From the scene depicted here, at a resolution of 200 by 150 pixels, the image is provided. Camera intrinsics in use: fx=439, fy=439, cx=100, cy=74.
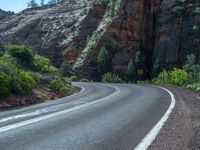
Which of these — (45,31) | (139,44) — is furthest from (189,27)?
(45,31)

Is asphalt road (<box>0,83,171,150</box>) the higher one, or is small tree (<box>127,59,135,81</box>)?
asphalt road (<box>0,83,171,150</box>)

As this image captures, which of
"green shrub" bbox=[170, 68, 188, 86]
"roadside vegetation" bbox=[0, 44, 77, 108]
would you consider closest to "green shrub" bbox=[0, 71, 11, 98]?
"roadside vegetation" bbox=[0, 44, 77, 108]

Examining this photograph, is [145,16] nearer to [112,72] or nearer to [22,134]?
[112,72]

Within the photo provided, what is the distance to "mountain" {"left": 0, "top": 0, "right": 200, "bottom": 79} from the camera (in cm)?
6788

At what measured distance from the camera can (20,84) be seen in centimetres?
2189

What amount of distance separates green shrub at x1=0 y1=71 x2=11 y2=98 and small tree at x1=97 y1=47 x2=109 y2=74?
52.6 meters

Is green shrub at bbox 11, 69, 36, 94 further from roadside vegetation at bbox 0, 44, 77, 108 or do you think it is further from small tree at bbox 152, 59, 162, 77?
Result: small tree at bbox 152, 59, 162, 77

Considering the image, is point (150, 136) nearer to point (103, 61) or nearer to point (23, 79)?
point (23, 79)

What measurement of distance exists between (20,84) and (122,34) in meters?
55.3

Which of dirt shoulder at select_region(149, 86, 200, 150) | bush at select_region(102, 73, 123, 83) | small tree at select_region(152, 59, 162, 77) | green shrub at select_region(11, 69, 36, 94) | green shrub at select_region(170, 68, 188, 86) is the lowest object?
bush at select_region(102, 73, 123, 83)

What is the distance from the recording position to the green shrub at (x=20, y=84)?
838 inches

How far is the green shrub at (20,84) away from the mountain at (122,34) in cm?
3995

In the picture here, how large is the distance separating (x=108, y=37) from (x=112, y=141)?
70.0 metres

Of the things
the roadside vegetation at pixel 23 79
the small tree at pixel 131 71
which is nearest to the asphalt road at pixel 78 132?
the roadside vegetation at pixel 23 79
